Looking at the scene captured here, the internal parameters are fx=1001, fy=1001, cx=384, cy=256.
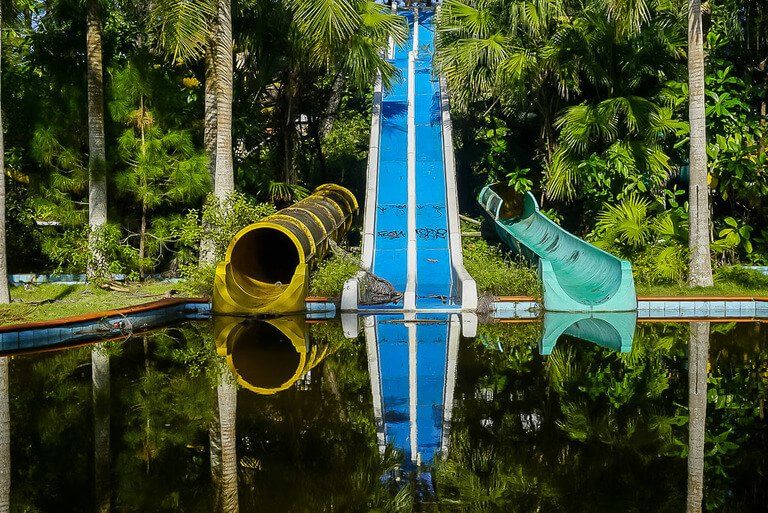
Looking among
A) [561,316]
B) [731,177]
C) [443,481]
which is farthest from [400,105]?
[443,481]

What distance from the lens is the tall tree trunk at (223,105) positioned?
50.2 feet

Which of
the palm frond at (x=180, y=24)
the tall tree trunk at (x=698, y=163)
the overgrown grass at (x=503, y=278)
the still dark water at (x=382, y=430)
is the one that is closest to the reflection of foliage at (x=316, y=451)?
the still dark water at (x=382, y=430)

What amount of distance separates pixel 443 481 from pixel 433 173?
14489 millimetres

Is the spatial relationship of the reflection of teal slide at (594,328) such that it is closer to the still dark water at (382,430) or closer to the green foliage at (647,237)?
the still dark water at (382,430)

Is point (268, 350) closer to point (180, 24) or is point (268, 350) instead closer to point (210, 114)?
point (180, 24)

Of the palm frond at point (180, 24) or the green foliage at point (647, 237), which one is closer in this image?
the palm frond at point (180, 24)

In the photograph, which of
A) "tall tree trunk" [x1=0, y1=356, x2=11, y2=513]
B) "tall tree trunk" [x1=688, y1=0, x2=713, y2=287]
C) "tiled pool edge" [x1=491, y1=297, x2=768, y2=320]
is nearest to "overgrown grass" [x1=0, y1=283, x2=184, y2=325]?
"tall tree trunk" [x1=0, y1=356, x2=11, y2=513]

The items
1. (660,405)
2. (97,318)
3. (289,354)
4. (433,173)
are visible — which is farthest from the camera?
(433,173)

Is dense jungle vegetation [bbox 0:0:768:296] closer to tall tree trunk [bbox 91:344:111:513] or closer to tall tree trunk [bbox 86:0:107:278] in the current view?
tall tree trunk [bbox 86:0:107:278]

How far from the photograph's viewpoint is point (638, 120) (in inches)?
692

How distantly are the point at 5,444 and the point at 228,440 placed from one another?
1.53 m

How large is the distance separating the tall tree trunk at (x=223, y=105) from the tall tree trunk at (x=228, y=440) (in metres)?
6.04

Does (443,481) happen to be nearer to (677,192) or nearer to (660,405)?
(660,405)

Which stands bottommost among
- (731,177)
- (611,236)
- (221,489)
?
(221,489)
